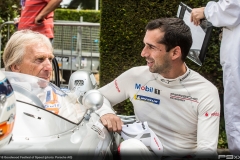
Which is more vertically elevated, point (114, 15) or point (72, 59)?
point (114, 15)

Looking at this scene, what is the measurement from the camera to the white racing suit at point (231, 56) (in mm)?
3363

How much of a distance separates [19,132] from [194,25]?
1.93 m

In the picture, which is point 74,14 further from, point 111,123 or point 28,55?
point 111,123

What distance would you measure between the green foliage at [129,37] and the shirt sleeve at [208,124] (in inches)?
A: 95.2

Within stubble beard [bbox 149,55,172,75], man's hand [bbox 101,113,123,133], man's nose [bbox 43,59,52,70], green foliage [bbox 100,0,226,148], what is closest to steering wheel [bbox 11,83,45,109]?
man's hand [bbox 101,113,123,133]

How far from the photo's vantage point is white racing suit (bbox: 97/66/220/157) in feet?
8.71

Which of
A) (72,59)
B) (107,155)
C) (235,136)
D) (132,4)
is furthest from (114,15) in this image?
(107,155)

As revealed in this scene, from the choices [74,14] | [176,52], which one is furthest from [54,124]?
[74,14]

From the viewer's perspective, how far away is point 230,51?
11.2 feet

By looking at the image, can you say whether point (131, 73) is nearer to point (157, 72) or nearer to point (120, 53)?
point (157, 72)

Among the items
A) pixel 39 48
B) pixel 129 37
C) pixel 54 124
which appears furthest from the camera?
pixel 129 37

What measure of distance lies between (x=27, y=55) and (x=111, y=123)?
73 cm

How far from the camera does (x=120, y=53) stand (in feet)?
17.7

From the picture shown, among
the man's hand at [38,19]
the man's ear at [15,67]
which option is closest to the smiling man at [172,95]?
the man's ear at [15,67]
